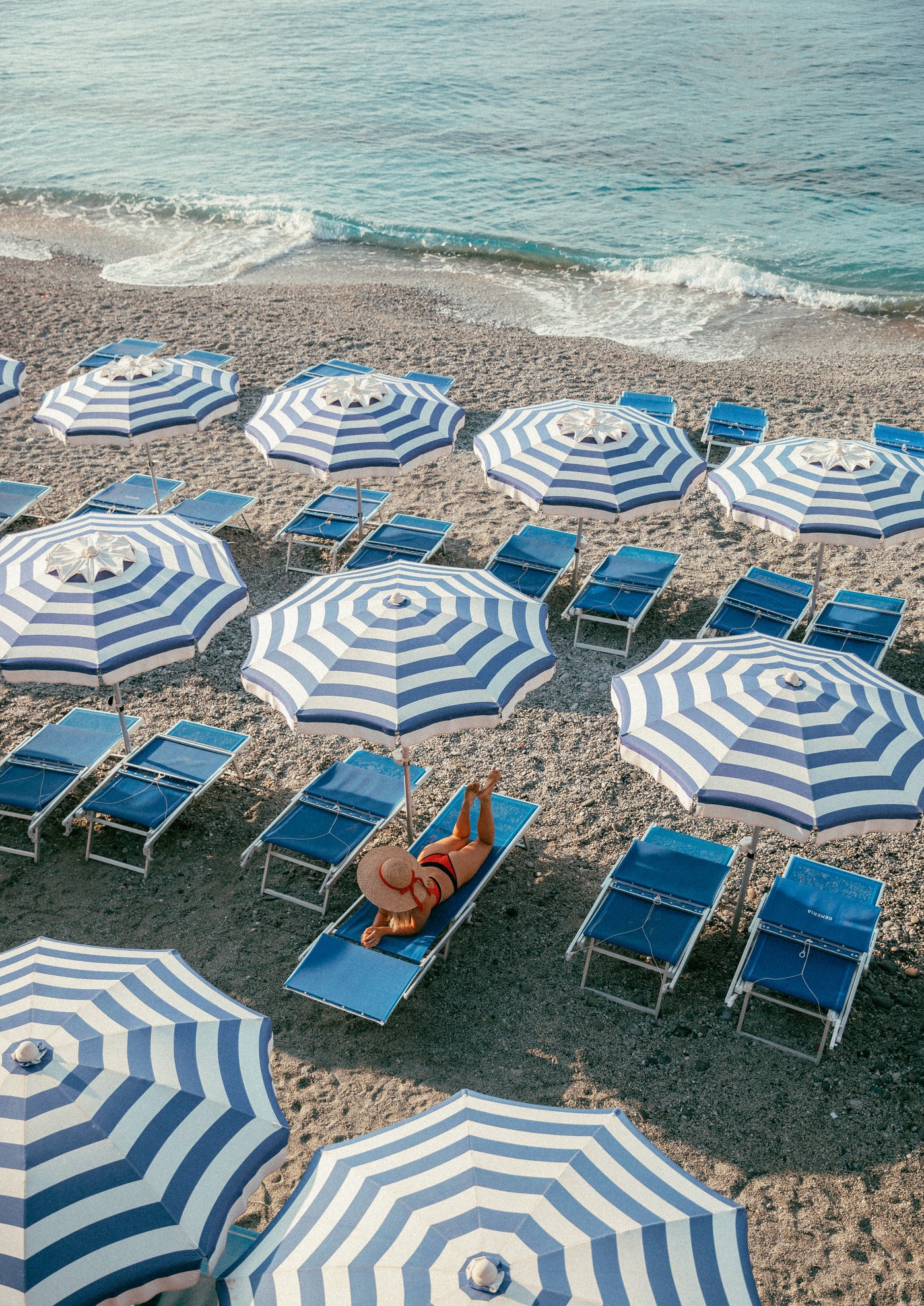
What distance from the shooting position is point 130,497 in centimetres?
1248

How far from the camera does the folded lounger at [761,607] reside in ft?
34.3

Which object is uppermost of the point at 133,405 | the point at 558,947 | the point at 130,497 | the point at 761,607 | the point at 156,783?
the point at 133,405

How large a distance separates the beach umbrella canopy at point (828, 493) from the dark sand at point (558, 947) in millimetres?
1449

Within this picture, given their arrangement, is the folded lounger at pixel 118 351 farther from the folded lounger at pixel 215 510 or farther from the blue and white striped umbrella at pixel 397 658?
the blue and white striped umbrella at pixel 397 658

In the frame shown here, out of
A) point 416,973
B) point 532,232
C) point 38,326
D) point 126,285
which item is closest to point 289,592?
point 416,973

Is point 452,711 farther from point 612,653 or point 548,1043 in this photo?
point 612,653

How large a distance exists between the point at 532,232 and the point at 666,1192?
24.4 m

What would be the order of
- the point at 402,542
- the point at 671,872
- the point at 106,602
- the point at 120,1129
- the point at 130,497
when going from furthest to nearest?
the point at 130,497
the point at 402,542
the point at 106,602
the point at 671,872
the point at 120,1129

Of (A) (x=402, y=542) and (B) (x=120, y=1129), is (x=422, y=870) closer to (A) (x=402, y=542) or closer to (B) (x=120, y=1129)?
(B) (x=120, y=1129)

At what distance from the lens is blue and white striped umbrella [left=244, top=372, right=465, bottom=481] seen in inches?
418

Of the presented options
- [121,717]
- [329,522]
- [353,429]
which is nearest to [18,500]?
[329,522]

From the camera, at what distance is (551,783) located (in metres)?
9.04

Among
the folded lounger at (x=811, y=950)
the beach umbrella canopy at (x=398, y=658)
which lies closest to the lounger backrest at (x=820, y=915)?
the folded lounger at (x=811, y=950)

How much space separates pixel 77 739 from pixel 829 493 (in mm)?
6948
